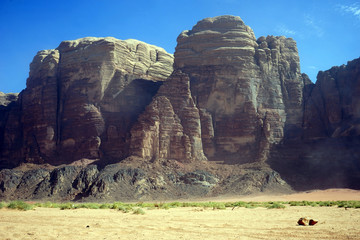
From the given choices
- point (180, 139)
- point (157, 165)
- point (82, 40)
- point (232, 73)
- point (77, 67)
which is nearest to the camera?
point (157, 165)

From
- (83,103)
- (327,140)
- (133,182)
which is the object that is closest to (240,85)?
(327,140)

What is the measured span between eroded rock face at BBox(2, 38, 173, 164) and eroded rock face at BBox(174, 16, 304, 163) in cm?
1133

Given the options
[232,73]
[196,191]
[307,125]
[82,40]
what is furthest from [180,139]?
[82,40]

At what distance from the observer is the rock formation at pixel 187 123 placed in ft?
172

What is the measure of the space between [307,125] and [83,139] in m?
39.7

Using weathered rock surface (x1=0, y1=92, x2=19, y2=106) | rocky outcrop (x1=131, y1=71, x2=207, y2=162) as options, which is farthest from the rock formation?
weathered rock surface (x1=0, y1=92, x2=19, y2=106)

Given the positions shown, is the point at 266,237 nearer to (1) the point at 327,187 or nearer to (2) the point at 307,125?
(1) the point at 327,187

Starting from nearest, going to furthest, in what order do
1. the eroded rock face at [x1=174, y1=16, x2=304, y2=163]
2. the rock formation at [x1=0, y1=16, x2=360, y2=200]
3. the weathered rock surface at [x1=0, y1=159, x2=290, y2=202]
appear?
the weathered rock surface at [x1=0, y1=159, x2=290, y2=202], the rock formation at [x1=0, y1=16, x2=360, y2=200], the eroded rock face at [x1=174, y1=16, x2=304, y2=163]

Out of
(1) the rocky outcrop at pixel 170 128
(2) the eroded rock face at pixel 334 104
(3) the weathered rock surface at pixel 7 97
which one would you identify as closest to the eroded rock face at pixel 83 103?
(1) the rocky outcrop at pixel 170 128

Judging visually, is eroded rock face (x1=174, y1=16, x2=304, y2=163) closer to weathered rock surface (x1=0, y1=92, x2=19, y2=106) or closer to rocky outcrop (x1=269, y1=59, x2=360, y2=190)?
rocky outcrop (x1=269, y1=59, x2=360, y2=190)

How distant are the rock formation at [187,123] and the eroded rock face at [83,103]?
8.2 inches

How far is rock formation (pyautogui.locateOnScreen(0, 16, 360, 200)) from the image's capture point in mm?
52375

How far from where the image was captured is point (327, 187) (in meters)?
50.7

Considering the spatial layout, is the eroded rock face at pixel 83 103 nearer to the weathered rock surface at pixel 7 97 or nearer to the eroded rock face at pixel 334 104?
the weathered rock surface at pixel 7 97
